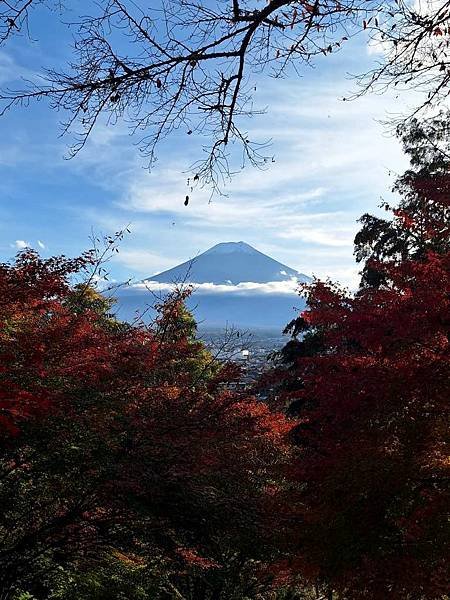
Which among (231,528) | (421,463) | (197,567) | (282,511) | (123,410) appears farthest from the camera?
(197,567)

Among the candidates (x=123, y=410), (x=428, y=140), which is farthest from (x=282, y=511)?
(x=428, y=140)

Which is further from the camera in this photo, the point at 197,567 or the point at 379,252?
the point at 379,252

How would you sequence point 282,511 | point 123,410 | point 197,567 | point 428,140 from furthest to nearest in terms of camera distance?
point 428,140
point 197,567
point 123,410
point 282,511

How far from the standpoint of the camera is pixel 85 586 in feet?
30.7

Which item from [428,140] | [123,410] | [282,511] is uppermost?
[428,140]

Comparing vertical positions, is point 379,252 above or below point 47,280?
above

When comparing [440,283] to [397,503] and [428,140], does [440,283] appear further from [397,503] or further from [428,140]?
[428,140]

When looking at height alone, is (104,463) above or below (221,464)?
above

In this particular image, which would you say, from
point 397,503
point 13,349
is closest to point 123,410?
point 13,349

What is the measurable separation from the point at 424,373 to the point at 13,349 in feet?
19.8

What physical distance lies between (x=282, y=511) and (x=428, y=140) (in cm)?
1653

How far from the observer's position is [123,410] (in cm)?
773

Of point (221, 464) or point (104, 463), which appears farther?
point (221, 464)

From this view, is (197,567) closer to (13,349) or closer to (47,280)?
(13,349)
